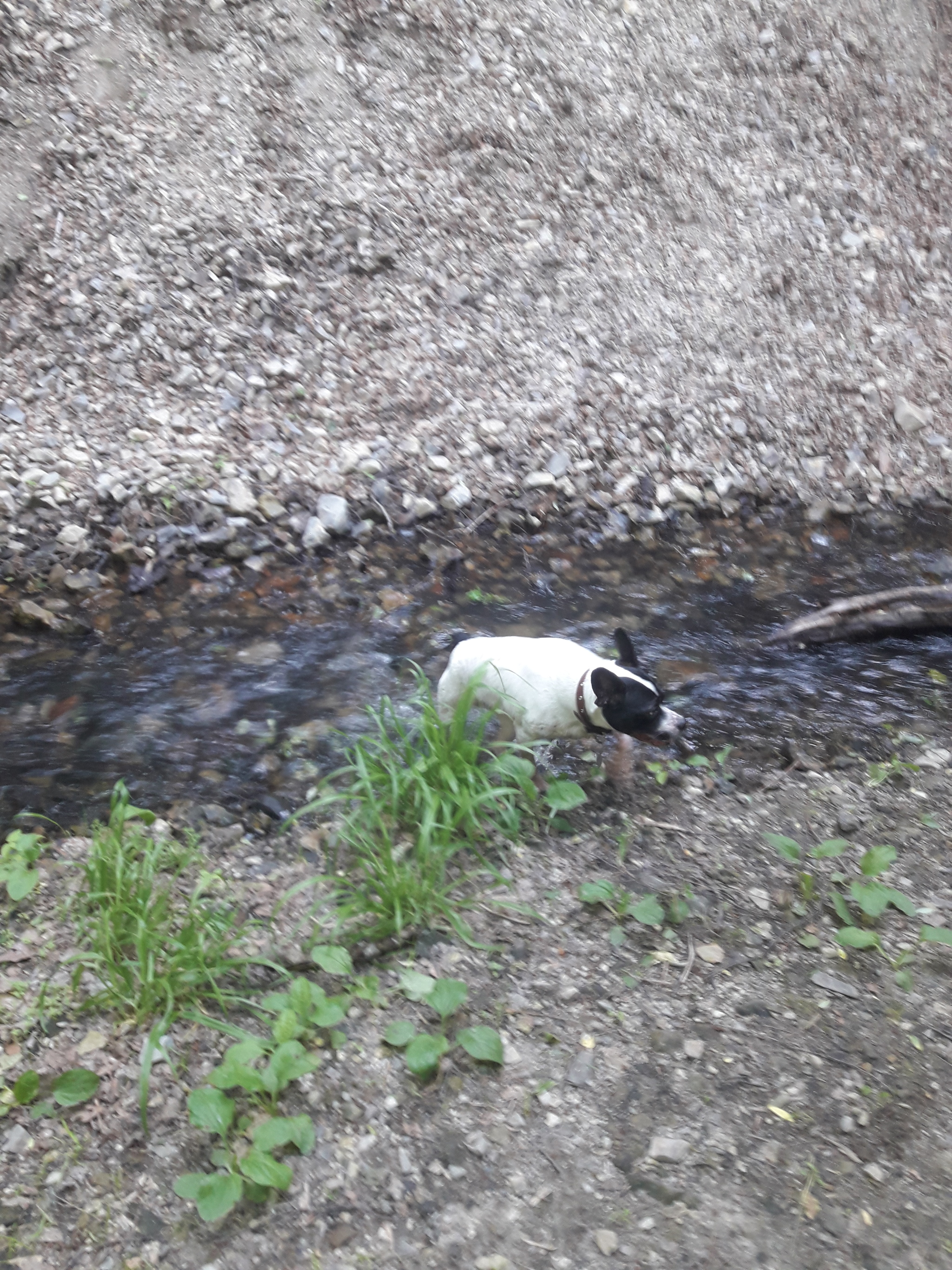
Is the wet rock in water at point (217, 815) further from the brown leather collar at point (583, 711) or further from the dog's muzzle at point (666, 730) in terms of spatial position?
the dog's muzzle at point (666, 730)

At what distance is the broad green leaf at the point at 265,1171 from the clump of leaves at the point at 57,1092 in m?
0.48

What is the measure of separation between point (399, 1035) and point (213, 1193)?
21.8 inches

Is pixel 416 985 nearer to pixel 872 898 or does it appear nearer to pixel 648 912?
pixel 648 912

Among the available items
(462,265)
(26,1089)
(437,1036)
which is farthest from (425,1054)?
(462,265)

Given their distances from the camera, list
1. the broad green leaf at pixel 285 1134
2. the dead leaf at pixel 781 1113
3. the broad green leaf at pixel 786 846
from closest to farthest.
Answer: the broad green leaf at pixel 285 1134
the dead leaf at pixel 781 1113
the broad green leaf at pixel 786 846

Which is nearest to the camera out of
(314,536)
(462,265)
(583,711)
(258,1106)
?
(258,1106)

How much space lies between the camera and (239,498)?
456 centimetres

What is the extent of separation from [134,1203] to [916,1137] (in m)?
1.80

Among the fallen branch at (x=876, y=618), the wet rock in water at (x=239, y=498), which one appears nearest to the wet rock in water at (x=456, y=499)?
the wet rock in water at (x=239, y=498)

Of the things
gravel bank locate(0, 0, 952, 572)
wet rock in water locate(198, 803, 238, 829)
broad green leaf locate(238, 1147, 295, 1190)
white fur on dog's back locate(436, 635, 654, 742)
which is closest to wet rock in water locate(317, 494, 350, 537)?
gravel bank locate(0, 0, 952, 572)

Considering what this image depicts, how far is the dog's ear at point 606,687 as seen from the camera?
10.2 ft

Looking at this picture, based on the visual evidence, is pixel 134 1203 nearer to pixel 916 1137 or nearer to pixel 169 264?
pixel 916 1137

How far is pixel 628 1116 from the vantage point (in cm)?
206

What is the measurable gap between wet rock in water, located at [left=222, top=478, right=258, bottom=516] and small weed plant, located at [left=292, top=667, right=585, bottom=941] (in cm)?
181
